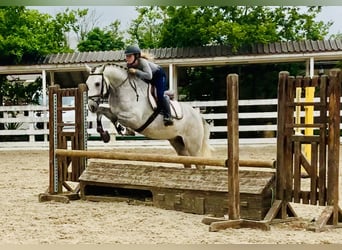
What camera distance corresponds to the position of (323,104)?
3.19m

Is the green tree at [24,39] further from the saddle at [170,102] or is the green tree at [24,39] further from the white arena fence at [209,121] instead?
the saddle at [170,102]

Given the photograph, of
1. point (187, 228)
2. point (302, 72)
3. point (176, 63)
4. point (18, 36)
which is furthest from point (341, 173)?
point (18, 36)

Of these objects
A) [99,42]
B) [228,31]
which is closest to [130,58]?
[228,31]

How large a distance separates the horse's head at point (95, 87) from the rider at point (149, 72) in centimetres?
25

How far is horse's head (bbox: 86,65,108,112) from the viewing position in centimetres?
416

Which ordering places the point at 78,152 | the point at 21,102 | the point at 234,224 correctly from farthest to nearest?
the point at 21,102 → the point at 78,152 → the point at 234,224

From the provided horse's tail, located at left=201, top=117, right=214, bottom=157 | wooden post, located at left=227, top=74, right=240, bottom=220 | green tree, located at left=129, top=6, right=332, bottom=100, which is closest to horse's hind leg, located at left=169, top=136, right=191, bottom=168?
horse's tail, located at left=201, top=117, right=214, bottom=157

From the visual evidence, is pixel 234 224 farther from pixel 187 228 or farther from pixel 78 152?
pixel 78 152

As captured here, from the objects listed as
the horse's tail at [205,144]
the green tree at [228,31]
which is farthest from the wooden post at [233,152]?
the green tree at [228,31]

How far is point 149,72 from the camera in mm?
4332

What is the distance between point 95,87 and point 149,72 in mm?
462

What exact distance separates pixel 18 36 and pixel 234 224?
8729 mm

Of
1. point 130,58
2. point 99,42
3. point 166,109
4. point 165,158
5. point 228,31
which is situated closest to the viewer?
point 165,158

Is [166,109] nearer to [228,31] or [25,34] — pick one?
[228,31]
